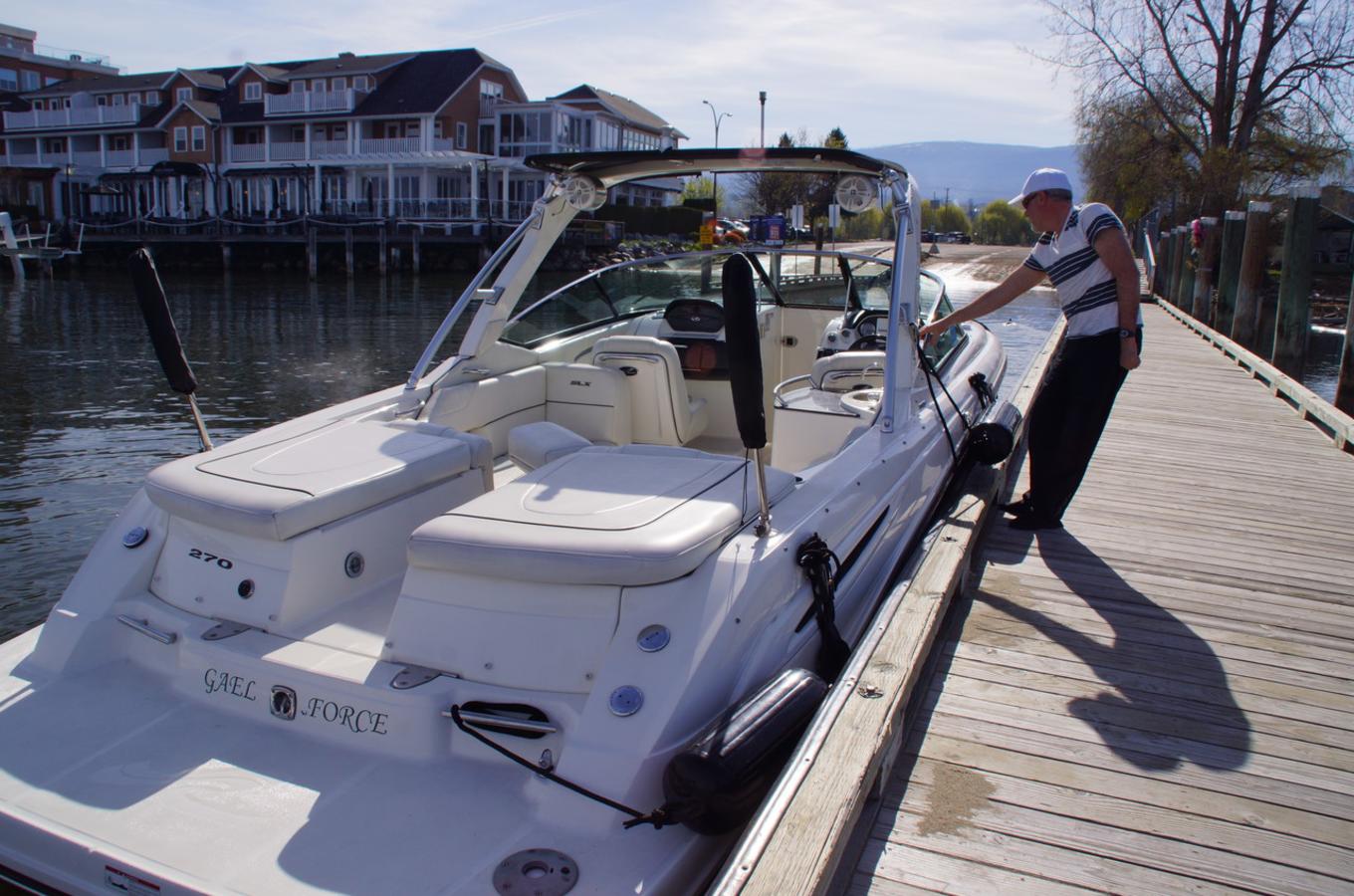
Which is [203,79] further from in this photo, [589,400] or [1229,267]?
[589,400]

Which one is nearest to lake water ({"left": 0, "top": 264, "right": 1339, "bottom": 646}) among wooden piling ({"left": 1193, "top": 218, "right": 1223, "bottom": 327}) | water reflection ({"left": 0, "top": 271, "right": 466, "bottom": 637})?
water reflection ({"left": 0, "top": 271, "right": 466, "bottom": 637})

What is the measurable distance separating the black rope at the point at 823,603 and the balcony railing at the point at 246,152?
54.3 metres

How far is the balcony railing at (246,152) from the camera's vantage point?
50.8m

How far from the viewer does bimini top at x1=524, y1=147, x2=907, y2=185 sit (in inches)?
165

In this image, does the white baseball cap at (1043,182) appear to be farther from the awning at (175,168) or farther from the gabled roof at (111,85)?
the gabled roof at (111,85)

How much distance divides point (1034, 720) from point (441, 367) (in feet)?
10.0

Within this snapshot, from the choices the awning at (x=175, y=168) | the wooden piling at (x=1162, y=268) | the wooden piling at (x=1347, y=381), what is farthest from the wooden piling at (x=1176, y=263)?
the awning at (x=175, y=168)

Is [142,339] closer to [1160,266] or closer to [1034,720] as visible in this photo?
[1034,720]

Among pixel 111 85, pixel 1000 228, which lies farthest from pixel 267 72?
pixel 1000 228

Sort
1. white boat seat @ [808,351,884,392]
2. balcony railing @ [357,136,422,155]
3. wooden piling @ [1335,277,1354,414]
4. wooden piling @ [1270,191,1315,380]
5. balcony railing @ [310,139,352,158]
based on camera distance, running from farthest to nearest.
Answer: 1. balcony railing @ [310,139,352,158]
2. balcony railing @ [357,136,422,155]
3. wooden piling @ [1270,191,1315,380]
4. wooden piling @ [1335,277,1354,414]
5. white boat seat @ [808,351,884,392]

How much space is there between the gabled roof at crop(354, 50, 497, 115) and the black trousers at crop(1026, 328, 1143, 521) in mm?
45616

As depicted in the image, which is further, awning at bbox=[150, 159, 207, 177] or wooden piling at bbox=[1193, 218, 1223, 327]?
awning at bbox=[150, 159, 207, 177]

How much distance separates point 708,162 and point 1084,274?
1792 mm

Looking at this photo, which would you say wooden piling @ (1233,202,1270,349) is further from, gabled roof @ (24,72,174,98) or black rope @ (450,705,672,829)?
gabled roof @ (24,72,174,98)
